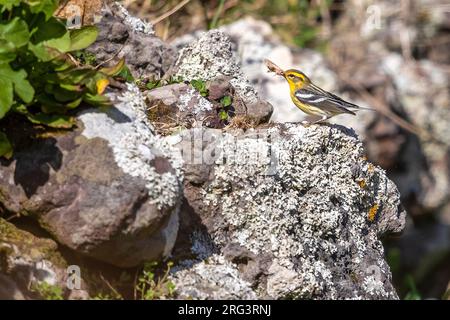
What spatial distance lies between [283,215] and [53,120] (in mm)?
1499

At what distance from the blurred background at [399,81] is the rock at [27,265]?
5652 millimetres

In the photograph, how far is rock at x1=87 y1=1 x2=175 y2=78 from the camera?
5.36m

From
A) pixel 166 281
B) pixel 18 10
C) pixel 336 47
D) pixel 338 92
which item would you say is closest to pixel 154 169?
pixel 166 281

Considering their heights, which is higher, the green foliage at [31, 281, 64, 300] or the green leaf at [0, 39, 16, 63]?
the green leaf at [0, 39, 16, 63]

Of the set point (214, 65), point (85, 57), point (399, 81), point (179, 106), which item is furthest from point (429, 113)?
point (85, 57)

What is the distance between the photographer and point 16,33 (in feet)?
12.8

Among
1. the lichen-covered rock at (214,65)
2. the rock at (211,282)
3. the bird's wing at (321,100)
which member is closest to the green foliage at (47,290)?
the rock at (211,282)

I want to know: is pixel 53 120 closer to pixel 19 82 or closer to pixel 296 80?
pixel 19 82

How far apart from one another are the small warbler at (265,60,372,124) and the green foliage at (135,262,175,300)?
7.89ft

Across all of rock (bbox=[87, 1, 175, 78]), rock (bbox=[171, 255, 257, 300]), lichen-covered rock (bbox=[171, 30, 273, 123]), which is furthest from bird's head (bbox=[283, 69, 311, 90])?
rock (bbox=[171, 255, 257, 300])

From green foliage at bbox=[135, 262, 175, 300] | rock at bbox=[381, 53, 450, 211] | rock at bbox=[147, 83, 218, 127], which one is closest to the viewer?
green foliage at bbox=[135, 262, 175, 300]

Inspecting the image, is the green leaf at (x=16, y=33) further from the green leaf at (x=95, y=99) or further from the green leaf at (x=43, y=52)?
the green leaf at (x=95, y=99)

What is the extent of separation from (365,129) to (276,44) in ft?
5.58

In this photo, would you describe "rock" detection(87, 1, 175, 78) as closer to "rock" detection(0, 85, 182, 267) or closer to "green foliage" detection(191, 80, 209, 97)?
"green foliage" detection(191, 80, 209, 97)
